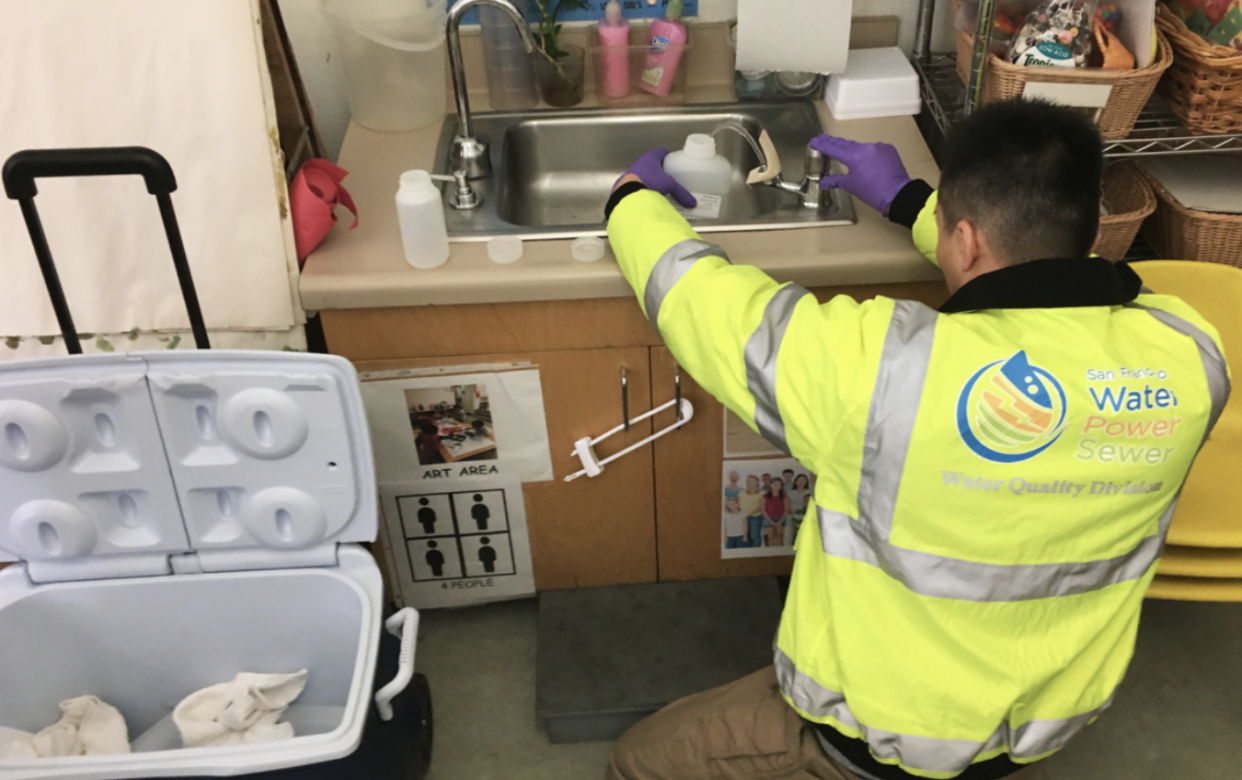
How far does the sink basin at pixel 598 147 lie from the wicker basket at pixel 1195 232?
57 cm

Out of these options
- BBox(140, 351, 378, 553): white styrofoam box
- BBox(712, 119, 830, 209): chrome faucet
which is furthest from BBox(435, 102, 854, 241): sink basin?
BBox(140, 351, 378, 553): white styrofoam box

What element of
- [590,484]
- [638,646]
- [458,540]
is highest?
[590,484]

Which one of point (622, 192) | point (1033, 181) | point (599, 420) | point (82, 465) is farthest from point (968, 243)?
point (82, 465)

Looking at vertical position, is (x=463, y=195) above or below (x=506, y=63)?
below

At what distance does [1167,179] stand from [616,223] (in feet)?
3.21

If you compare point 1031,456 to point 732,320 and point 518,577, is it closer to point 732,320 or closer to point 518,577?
point 732,320

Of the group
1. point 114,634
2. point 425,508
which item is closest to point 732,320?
point 425,508

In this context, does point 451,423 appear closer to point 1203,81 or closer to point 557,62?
point 557,62

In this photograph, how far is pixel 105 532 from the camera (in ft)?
4.20

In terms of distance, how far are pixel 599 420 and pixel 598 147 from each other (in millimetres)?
561

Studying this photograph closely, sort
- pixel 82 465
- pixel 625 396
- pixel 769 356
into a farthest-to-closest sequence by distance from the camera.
Result: pixel 625 396 < pixel 82 465 < pixel 769 356

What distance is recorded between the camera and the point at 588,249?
1354 millimetres

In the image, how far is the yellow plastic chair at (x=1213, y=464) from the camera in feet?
4.22

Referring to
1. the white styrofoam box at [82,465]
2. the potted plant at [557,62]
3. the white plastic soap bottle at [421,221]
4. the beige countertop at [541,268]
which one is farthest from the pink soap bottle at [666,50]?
the white styrofoam box at [82,465]
